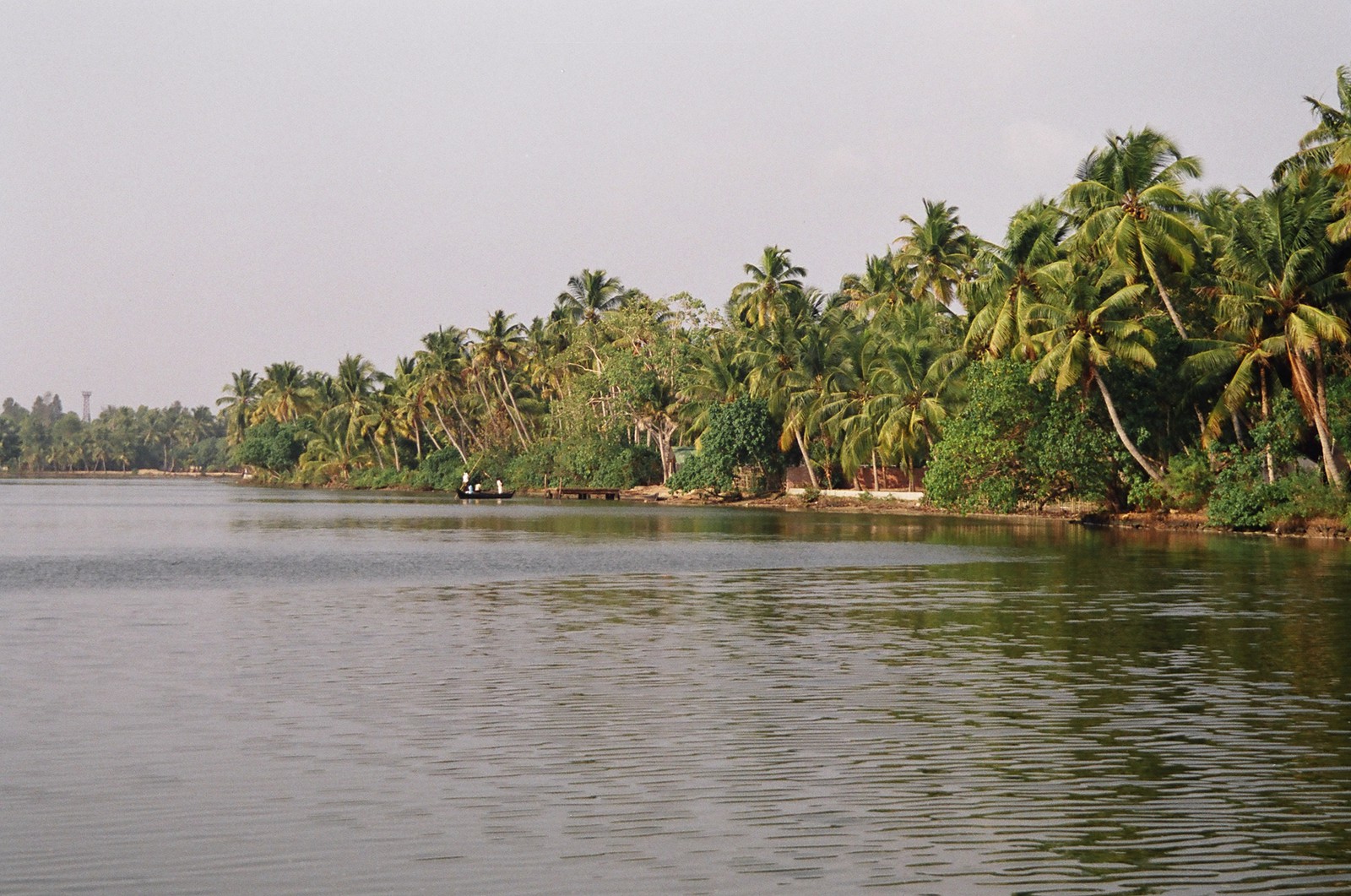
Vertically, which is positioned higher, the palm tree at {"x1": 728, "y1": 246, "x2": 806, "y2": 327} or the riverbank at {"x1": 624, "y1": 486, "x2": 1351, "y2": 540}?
the palm tree at {"x1": 728, "y1": 246, "x2": 806, "y2": 327}

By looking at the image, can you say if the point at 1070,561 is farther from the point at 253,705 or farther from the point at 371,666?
the point at 253,705

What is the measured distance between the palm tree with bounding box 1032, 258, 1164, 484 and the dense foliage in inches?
3.9

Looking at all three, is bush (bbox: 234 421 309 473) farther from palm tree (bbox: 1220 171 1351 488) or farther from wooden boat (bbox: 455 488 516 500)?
palm tree (bbox: 1220 171 1351 488)

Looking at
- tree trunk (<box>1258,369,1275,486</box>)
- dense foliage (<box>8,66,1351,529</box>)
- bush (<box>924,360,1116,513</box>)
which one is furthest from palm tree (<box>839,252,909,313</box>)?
tree trunk (<box>1258,369,1275,486</box>)

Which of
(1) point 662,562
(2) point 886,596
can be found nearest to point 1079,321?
(1) point 662,562

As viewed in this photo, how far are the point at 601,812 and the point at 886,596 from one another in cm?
1899

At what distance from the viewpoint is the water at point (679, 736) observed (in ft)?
31.5

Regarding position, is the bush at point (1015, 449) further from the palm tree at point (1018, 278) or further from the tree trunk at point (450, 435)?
the tree trunk at point (450, 435)

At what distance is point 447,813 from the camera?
35.9 ft

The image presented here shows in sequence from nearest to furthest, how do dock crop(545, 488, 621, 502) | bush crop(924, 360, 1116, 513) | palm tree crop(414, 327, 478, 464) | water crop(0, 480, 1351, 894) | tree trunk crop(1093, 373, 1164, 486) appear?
water crop(0, 480, 1351, 894) < tree trunk crop(1093, 373, 1164, 486) < bush crop(924, 360, 1116, 513) < dock crop(545, 488, 621, 502) < palm tree crop(414, 327, 478, 464)

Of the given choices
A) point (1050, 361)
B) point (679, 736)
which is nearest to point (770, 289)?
point (1050, 361)

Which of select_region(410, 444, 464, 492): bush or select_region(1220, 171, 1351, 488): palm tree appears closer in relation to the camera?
select_region(1220, 171, 1351, 488): palm tree

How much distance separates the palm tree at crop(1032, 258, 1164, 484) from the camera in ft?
175

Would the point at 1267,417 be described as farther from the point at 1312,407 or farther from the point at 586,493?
the point at 586,493
